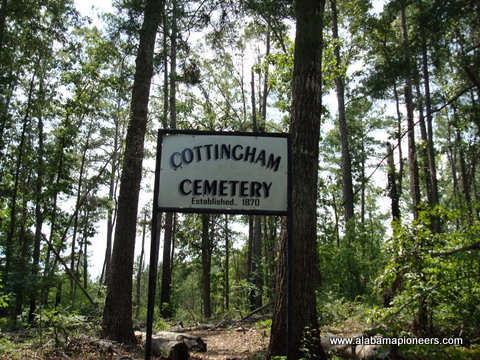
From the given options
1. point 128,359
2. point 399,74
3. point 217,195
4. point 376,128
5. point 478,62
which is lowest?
point 128,359

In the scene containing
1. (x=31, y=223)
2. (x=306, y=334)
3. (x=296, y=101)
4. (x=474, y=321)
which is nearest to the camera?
(x=474, y=321)

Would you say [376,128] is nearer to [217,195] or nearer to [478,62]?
[478,62]

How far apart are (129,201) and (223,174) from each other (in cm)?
400

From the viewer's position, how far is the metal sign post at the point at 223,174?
434 cm

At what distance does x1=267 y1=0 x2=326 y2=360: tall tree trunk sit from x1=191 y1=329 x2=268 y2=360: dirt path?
1.14 metres

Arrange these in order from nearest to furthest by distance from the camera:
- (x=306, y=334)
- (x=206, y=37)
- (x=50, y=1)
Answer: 1. (x=306, y=334)
2. (x=206, y=37)
3. (x=50, y=1)

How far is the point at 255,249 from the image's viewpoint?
18766 millimetres

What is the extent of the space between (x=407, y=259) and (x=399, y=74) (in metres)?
4.23

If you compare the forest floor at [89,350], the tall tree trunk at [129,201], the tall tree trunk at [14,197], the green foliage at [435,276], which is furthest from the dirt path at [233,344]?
the tall tree trunk at [14,197]

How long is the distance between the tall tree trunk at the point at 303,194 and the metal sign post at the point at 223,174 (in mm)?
578

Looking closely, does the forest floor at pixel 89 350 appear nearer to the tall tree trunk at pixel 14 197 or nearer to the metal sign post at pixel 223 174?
the metal sign post at pixel 223 174

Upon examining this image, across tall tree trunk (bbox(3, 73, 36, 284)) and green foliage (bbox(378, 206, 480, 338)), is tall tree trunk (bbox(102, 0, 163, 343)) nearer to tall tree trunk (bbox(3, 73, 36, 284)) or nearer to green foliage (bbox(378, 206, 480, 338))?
green foliage (bbox(378, 206, 480, 338))

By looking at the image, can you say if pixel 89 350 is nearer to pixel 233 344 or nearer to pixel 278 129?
pixel 233 344

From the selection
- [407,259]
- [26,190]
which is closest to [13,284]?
[26,190]
